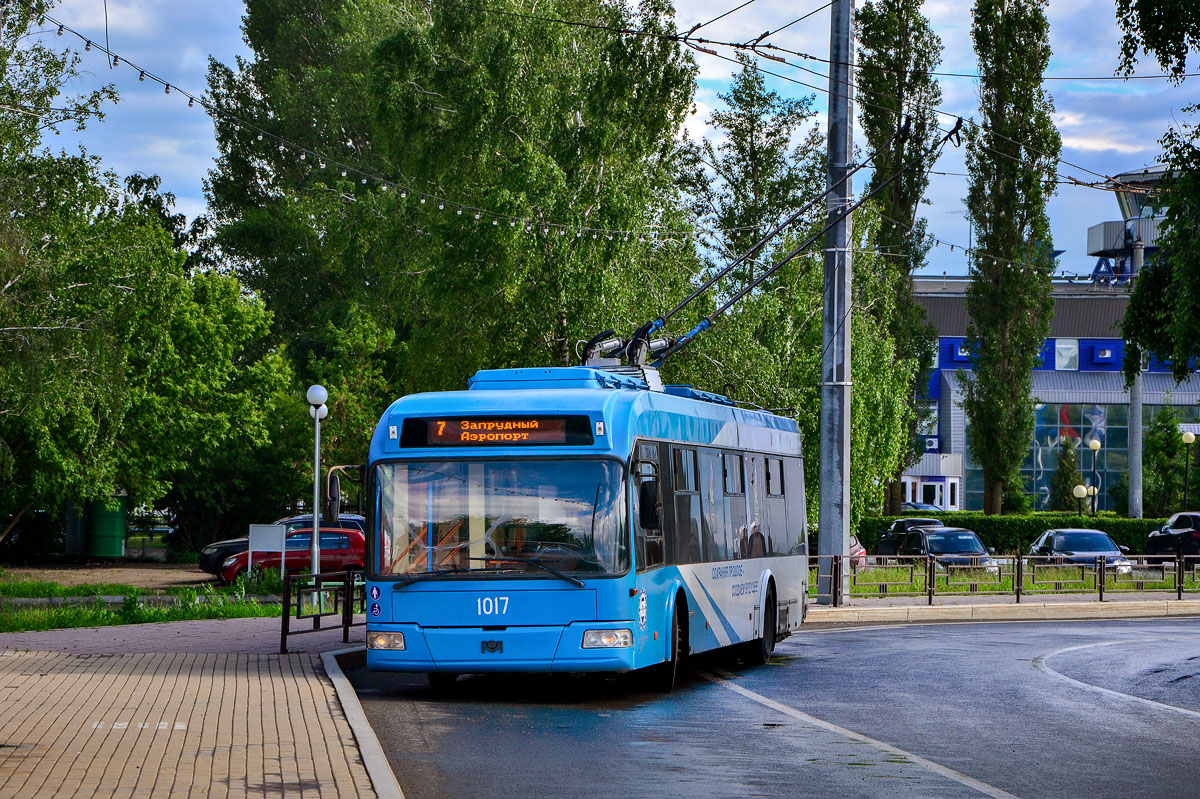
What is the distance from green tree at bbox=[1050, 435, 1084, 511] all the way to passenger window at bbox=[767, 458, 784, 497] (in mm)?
57190

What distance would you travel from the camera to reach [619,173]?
36.3m

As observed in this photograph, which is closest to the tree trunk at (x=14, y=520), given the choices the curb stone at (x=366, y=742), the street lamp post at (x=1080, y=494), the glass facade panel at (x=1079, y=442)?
the curb stone at (x=366, y=742)

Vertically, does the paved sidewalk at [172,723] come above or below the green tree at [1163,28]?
below

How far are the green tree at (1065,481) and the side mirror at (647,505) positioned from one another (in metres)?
63.4

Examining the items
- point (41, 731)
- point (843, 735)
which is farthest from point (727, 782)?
point (41, 731)

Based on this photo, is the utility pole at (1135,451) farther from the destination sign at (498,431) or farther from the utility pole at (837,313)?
the destination sign at (498,431)

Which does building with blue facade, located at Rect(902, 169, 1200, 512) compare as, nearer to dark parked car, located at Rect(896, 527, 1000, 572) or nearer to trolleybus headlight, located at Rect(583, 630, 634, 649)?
dark parked car, located at Rect(896, 527, 1000, 572)

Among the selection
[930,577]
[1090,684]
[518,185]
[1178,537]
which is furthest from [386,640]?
[1178,537]

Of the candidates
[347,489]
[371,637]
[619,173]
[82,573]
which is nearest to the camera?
[371,637]

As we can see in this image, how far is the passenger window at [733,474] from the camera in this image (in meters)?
17.4

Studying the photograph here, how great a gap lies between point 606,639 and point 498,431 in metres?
2.16

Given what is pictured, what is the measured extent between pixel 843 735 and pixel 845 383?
1536 cm

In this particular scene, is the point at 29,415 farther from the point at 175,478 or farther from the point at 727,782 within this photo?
the point at 727,782

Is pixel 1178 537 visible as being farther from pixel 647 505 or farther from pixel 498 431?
pixel 498 431
